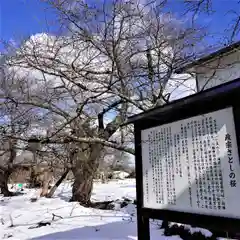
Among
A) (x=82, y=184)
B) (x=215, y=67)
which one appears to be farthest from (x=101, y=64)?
(x=82, y=184)

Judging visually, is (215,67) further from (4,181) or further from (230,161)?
(4,181)

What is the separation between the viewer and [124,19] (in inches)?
206

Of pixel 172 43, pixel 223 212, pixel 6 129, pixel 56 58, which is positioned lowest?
pixel 223 212

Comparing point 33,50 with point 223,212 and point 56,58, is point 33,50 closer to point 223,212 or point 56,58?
point 56,58

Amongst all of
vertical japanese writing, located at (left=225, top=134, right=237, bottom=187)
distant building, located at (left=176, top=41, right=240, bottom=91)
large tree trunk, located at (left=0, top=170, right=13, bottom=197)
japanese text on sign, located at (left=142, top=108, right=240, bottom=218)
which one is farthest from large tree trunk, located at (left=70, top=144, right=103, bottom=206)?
vertical japanese writing, located at (left=225, top=134, right=237, bottom=187)

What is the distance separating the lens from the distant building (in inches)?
223

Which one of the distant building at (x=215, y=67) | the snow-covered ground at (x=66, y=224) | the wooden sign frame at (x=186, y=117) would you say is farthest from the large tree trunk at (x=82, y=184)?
the wooden sign frame at (x=186, y=117)

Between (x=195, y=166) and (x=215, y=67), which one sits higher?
(x=215, y=67)

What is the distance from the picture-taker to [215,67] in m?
5.80

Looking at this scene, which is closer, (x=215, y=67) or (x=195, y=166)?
(x=195, y=166)

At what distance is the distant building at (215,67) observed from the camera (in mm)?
5672

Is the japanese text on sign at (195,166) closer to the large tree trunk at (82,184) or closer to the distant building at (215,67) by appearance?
the distant building at (215,67)

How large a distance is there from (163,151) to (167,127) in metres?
0.29

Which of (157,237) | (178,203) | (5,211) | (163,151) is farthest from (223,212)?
(5,211)
